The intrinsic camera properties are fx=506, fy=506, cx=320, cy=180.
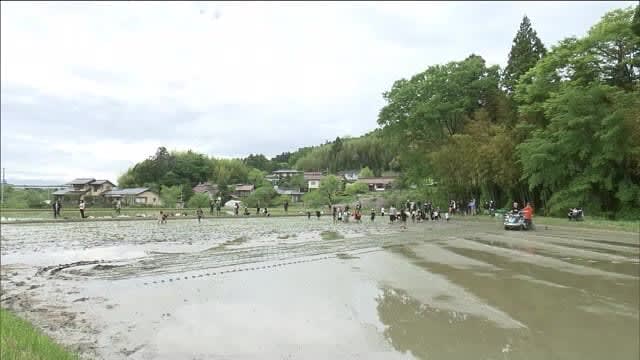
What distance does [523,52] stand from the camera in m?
45.0

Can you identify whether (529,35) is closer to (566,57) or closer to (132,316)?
(566,57)

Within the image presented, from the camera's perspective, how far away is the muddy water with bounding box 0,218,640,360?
7.81 m

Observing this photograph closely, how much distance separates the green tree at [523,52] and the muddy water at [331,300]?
28.0m

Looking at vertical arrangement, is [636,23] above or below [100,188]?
above

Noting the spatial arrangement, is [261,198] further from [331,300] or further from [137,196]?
[331,300]

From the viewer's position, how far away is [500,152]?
3781 centimetres

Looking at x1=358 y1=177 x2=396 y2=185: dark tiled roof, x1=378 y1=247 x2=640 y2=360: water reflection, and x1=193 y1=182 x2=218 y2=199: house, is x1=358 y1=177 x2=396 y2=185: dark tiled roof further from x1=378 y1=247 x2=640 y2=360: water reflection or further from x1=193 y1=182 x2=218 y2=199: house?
x1=378 y1=247 x2=640 y2=360: water reflection

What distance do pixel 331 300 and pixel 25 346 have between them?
572 centimetres

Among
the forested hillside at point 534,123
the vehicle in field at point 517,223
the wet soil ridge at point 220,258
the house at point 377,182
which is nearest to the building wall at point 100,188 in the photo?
the house at point 377,182

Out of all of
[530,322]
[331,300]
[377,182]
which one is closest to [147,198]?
[377,182]

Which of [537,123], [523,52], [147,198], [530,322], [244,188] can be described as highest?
[523,52]

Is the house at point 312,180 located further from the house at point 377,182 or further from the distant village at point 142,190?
the house at point 377,182

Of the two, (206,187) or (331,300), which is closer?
(331,300)

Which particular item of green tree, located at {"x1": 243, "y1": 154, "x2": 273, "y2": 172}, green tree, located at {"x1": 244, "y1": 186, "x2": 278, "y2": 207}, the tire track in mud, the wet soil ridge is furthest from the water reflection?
green tree, located at {"x1": 243, "y1": 154, "x2": 273, "y2": 172}
